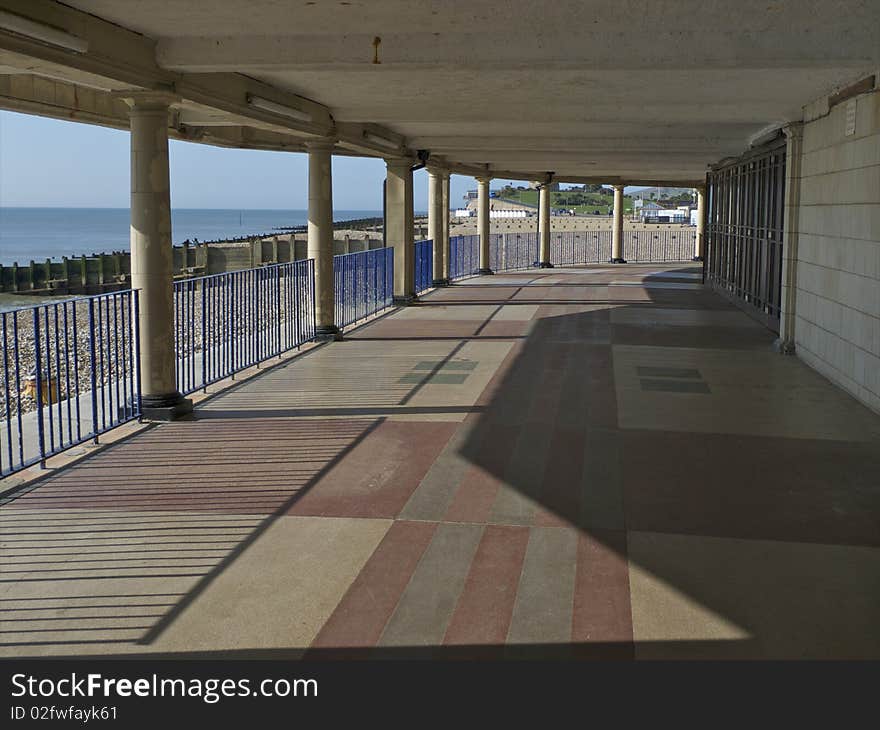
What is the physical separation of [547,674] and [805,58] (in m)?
6.47

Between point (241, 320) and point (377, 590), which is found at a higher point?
point (241, 320)

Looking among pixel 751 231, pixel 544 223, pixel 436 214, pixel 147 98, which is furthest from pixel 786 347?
pixel 544 223

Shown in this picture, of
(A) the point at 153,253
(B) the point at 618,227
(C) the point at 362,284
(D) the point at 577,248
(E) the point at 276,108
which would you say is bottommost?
(C) the point at 362,284

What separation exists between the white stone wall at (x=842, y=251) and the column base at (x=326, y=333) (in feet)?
22.9

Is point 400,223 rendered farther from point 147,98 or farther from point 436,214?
point 147,98

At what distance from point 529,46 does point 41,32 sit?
163 inches

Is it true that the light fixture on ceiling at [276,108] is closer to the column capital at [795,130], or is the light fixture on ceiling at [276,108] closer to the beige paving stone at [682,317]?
the column capital at [795,130]

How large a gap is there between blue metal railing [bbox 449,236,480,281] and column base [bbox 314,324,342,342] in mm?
13138

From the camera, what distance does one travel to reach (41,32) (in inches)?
291

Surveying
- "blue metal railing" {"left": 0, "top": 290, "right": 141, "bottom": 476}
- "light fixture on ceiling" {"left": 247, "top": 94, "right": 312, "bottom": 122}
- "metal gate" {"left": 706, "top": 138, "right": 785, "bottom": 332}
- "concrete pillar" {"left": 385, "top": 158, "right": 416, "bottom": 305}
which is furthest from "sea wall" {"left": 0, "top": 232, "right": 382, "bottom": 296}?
"blue metal railing" {"left": 0, "top": 290, "right": 141, "bottom": 476}

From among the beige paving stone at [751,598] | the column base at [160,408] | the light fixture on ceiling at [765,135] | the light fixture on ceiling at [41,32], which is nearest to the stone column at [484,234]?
the light fixture on ceiling at [765,135]

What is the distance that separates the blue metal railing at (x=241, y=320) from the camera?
1114cm

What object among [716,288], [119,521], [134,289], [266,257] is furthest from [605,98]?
[266,257]

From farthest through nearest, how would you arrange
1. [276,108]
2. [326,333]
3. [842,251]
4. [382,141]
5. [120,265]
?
[120,265] < [382,141] < [326,333] < [276,108] < [842,251]
